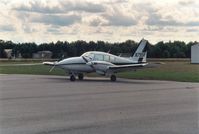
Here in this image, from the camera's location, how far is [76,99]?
50.0ft

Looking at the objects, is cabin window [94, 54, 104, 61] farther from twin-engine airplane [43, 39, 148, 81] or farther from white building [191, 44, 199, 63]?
white building [191, 44, 199, 63]

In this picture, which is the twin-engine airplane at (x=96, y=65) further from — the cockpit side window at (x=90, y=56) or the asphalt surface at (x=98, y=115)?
the asphalt surface at (x=98, y=115)

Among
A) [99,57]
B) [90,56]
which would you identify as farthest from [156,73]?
[90,56]

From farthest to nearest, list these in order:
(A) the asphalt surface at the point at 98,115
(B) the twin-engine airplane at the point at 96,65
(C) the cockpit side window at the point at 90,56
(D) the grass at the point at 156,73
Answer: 1. (D) the grass at the point at 156,73
2. (C) the cockpit side window at the point at 90,56
3. (B) the twin-engine airplane at the point at 96,65
4. (A) the asphalt surface at the point at 98,115

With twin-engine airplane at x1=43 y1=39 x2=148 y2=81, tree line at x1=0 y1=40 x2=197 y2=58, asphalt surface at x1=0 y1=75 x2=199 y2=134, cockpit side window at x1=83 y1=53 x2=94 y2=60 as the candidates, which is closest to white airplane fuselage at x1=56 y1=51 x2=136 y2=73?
twin-engine airplane at x1=43 y1=39 x2=148 y2=81

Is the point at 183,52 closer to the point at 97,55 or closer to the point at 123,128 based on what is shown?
the point at 97,55

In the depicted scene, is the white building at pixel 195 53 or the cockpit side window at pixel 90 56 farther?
the white building at pixel 195 53

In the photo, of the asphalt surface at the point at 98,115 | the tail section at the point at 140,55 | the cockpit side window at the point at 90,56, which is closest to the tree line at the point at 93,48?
the tail section at the point at 140,55

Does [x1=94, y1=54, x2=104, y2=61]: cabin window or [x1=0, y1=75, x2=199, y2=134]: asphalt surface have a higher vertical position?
[x1=94, y1=54, x2=104, y2=61]: cabin window

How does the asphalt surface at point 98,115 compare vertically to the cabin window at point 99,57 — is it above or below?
below

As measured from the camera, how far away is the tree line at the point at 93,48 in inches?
1912

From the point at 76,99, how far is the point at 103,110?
3.18m

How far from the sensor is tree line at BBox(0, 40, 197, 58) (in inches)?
1912

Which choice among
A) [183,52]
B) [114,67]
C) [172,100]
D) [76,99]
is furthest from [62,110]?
[183,52]
